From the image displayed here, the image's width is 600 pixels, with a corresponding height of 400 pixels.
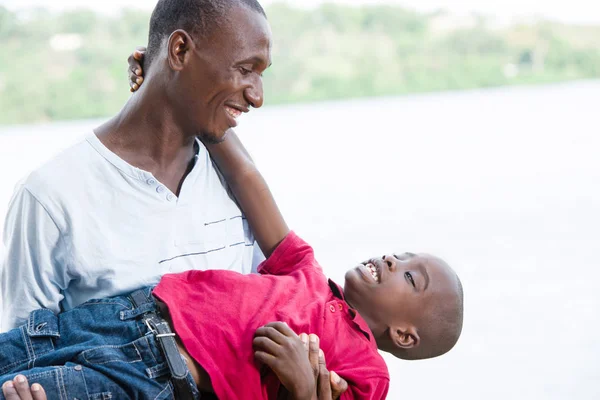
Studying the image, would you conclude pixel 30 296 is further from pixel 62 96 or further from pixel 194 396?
pixel 62 96

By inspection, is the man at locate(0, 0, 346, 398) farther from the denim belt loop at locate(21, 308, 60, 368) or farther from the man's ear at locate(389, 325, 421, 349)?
the man's ear at locate(389, 325, 421, 349)

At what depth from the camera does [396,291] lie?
82.7 inches

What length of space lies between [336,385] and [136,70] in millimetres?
833

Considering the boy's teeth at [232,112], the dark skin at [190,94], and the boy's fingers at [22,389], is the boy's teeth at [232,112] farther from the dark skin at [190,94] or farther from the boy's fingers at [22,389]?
the boy's fingers at [22,389]

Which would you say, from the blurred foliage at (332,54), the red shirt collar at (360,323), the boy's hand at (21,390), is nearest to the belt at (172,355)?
the boy's hand at (21,390)

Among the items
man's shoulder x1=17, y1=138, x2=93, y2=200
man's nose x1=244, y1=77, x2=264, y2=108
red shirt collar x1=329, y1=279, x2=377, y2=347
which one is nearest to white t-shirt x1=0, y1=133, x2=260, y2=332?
man's shoulder x1=17, y1=138, x2=93, y2=200

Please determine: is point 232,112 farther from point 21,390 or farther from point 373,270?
point 21,390

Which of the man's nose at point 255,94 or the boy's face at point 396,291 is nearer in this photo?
the man's nose at point 255,94

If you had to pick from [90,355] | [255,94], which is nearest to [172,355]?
[90,355]

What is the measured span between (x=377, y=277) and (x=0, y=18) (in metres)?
12.2

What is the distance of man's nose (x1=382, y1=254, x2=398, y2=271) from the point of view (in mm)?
2139

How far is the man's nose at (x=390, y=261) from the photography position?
2139 mm

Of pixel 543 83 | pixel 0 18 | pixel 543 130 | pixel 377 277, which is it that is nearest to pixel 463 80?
pixel 543 83

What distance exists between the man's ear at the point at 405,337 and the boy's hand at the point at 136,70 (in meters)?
0.85
